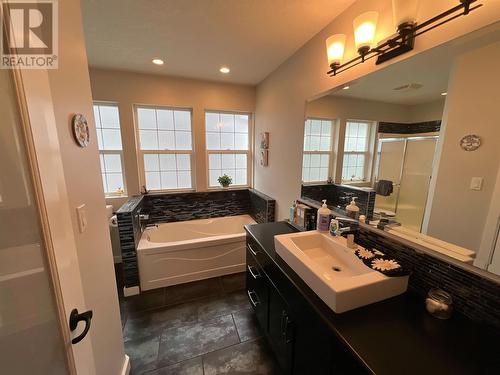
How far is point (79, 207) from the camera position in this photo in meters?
0.89

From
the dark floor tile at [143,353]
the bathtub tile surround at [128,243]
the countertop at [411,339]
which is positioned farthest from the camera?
the bathtub tile surround at [128,243]

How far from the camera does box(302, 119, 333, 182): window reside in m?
1.77

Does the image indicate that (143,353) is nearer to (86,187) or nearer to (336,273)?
(86,187)

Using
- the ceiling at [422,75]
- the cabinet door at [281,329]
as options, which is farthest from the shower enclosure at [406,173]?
the cabinet door at [281,329]

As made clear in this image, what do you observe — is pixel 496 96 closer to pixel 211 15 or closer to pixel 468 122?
pixel 468 122

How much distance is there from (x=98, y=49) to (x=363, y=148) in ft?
8.76

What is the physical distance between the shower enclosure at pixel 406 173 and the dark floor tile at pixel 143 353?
1951mm

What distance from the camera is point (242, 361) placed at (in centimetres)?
149

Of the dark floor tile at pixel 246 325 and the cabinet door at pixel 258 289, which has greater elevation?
the cabinet door at pixel 258 289

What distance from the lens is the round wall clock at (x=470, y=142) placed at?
2.72ft

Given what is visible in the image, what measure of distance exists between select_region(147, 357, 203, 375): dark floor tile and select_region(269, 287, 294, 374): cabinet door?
56 centimetres

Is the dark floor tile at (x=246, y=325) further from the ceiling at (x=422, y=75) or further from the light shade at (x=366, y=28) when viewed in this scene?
the light shade at (x=366, y=28)

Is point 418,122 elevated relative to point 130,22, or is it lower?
lower

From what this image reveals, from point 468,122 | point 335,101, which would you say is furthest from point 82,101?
point 468,122
